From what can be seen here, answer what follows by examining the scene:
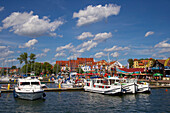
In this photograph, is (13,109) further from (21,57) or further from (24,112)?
(21,57)

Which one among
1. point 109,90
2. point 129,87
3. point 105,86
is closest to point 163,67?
point 129,87

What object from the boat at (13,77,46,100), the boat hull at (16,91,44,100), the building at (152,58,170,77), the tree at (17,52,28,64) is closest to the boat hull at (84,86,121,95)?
the boat at (13,77,46,100)

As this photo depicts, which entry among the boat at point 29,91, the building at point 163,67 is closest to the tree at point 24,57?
the building at point 163,67

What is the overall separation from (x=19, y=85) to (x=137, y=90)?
26905 mm

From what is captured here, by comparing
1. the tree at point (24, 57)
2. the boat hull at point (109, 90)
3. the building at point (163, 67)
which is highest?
the tree at point (24, 57)

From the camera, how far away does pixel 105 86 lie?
41.7 meters

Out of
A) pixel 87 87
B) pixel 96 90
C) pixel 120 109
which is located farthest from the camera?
pixel 87 87

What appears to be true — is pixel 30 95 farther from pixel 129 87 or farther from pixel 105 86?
pixel 129 87

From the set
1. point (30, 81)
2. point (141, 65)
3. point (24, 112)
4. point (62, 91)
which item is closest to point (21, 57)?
point (141, 65)

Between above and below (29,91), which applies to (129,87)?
below

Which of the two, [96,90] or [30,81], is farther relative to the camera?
[96,90]

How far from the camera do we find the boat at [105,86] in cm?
3925

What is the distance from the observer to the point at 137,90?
44.4m

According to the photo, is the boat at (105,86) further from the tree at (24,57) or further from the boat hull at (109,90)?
the tree at (24,57)
